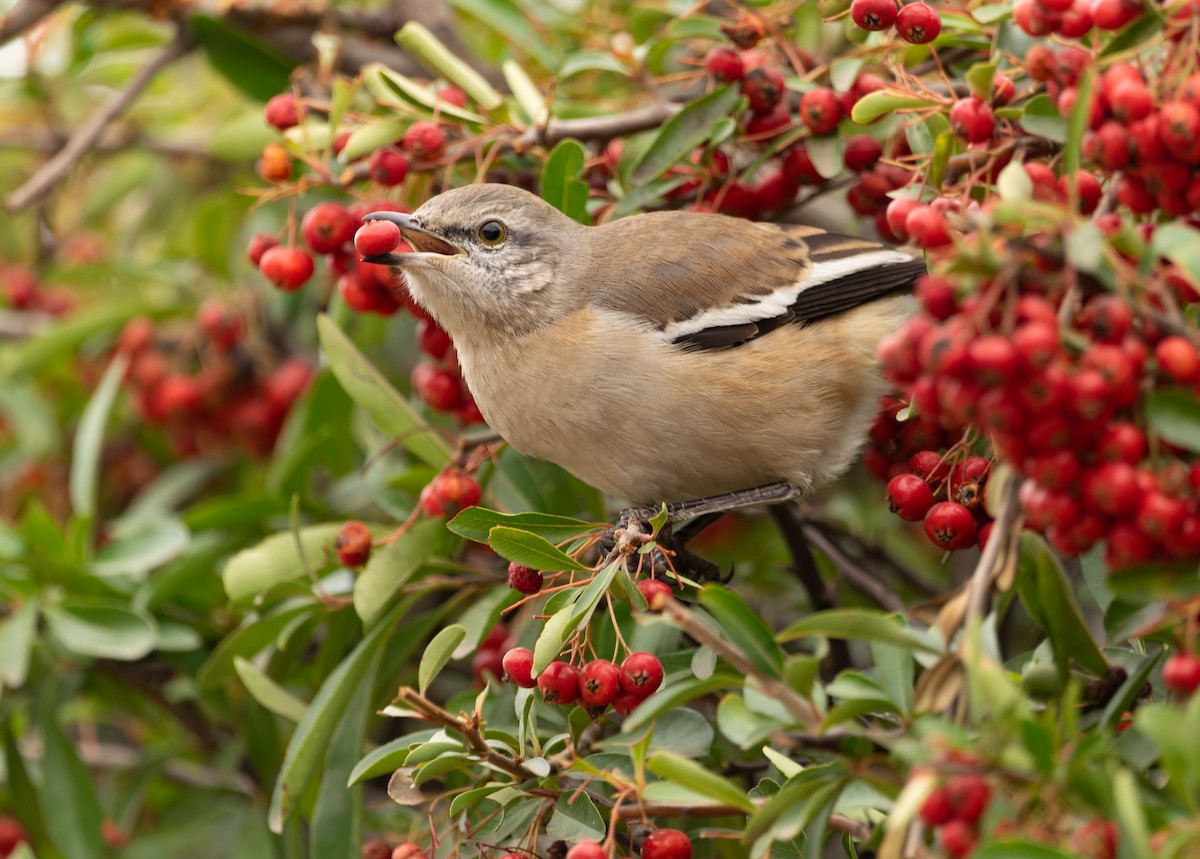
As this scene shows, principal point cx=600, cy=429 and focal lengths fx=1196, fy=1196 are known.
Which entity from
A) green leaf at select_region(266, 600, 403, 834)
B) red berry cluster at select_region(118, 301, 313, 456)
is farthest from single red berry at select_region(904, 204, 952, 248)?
red berry cluster at select_region(118, 301, 313, 456)

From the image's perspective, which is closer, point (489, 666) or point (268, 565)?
point (268, 565)

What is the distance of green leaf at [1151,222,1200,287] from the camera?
181 cm

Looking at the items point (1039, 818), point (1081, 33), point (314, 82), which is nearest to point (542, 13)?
point (314, 82)

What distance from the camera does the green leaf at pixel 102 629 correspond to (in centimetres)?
371

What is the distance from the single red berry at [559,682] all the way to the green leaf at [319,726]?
84 cm

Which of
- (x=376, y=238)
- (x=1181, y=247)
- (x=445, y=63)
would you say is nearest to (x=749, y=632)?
(x=1181, y=247)

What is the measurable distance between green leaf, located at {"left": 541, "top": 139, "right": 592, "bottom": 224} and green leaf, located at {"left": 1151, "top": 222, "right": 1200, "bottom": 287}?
70.9 inches

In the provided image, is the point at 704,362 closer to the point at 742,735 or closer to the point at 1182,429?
the point at 742,735

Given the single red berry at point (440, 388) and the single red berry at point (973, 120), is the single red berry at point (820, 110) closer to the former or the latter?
the single red berry at point (973, 120)

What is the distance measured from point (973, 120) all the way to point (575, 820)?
1.74 meters

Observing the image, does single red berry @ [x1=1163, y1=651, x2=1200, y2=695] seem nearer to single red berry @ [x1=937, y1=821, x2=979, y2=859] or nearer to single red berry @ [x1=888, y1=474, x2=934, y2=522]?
single red berry @ [x1=937, y1=821, x2=979, y2=859]

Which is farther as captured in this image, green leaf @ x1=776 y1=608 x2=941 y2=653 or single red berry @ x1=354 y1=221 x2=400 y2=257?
single red berry @ x1=354 y1=221 x2=400 y2=257

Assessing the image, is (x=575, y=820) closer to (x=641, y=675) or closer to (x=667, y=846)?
(x=667, y=846)

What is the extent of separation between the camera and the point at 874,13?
2873 millimetres
